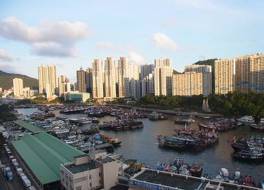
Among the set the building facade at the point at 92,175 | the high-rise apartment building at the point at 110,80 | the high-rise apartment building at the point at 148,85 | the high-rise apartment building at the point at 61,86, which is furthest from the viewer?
the high-rise apartment building at the point at 61,86

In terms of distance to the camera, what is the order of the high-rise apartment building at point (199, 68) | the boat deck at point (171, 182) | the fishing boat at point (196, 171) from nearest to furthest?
the boat deck at point (171, 182) < the fishing boat at point (196, 171) < the high-rise apartment building at point (199, 68)

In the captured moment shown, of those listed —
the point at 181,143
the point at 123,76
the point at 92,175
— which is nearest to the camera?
the point at 92,175

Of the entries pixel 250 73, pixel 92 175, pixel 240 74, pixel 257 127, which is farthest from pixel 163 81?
pixel 92 175

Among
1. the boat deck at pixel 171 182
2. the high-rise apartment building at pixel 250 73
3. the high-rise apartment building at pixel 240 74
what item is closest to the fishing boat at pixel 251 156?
the boat deck at pixel 171 182

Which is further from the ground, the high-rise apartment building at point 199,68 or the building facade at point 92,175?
the high-rise apartment building at point 199,68

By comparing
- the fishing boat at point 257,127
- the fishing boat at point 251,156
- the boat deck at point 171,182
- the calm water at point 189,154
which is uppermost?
the boat deck at point 171,182

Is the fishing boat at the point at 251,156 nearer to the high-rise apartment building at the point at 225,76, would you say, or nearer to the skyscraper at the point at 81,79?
the high-rise apartment building at the point at 225,76

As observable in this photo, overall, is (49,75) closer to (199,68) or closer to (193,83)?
(199,68)
